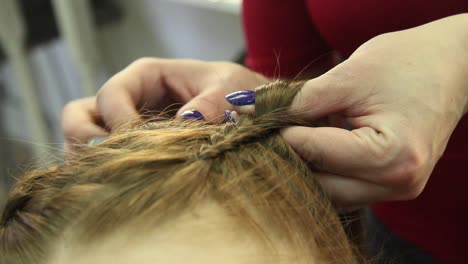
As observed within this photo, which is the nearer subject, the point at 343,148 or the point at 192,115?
the point at 343,148

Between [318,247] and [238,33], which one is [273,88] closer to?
[318,247]

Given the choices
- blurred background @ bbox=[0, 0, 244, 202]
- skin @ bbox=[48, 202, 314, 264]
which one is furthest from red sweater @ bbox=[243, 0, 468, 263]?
blurred background @ bbox=[0, 0, 244, 202]

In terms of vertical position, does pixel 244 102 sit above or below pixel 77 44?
above

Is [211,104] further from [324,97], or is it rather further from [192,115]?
[324,97]

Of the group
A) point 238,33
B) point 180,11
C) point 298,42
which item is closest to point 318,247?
point 298,42

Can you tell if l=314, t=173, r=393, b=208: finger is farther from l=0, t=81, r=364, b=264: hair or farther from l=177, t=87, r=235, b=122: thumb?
l=177, t=87, r=235, b=122: thumb

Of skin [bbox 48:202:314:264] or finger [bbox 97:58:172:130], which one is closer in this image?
skin [bbox 48:202:314:264]

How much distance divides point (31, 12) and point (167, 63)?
139 centimetres

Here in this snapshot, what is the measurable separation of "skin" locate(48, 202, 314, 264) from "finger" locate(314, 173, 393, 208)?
95mm

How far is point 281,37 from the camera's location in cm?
80

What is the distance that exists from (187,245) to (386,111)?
0.21 metres

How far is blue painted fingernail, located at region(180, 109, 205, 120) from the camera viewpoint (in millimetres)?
548

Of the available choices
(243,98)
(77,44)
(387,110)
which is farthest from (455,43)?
(77,44)

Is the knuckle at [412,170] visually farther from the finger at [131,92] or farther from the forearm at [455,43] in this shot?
the finger at [131,92]
